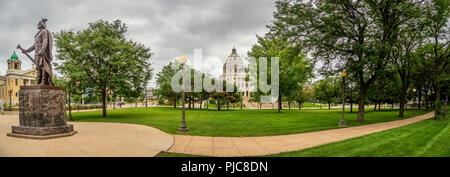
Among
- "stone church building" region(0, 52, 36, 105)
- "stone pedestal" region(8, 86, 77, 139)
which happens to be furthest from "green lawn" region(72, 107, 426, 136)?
"stone church building" region(0, 52, 36, 105)

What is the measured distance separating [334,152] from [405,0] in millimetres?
14574

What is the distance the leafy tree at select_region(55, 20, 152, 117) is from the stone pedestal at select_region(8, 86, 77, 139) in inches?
361

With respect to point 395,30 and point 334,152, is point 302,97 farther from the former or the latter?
point 334,152

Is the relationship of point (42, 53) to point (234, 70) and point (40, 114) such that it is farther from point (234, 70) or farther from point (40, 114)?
point (234, 70)

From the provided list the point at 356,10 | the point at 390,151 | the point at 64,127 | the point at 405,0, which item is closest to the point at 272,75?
the point at 356,10

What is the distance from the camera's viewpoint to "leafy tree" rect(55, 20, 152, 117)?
17.8 metres

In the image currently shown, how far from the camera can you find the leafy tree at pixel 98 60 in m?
17.8

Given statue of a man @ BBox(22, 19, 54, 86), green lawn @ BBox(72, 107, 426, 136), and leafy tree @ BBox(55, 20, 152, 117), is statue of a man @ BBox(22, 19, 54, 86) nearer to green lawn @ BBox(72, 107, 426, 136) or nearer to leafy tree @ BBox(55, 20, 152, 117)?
green lawn @ BBox(72, 107, 426, 136)

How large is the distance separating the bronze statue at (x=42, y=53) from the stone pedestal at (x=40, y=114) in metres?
0.77

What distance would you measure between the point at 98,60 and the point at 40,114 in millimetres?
13143

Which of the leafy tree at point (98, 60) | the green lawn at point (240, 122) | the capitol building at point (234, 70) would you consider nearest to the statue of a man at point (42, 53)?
the green lawn at point (240, 122)

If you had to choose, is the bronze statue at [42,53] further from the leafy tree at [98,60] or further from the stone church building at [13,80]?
the stone church building at [13,80]

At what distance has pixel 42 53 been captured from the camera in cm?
902
